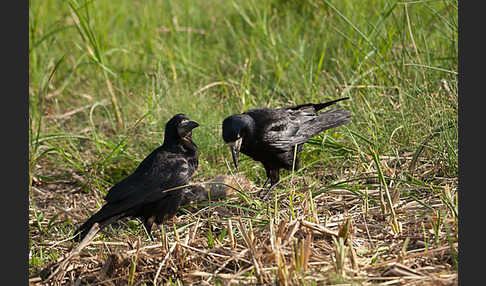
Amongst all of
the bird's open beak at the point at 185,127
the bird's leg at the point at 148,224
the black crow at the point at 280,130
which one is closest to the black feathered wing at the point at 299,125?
the black crow at the point at 280,130

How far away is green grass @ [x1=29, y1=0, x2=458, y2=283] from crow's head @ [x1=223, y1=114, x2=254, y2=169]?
0.30 meters

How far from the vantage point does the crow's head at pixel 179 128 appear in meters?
4.37

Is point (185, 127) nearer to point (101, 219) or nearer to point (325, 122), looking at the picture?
point (101, 219)

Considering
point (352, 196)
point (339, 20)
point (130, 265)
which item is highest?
point (339, 20)

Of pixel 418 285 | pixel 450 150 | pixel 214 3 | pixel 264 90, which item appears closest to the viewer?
pixel 418 285

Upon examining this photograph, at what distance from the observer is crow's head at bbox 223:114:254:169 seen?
14.5 feet

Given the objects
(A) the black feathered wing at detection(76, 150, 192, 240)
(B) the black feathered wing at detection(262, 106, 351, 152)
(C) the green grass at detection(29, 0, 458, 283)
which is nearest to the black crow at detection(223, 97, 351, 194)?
(B) the black feathered wing at detection(262, 106, 351, 152)

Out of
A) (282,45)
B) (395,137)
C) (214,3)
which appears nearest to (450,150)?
(395,137)

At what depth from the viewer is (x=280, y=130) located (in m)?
4.90

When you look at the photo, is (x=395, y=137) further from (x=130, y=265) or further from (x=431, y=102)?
(x=130, y=265)

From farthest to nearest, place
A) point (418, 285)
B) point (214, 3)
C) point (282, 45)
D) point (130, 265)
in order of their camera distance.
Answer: point (214, 3), point (282, 45), point (130, 265), point (418, 285)

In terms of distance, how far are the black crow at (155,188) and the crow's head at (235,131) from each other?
29 cm

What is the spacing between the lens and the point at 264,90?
6074 millimetres

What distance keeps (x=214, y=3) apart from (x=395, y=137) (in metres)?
4.96
